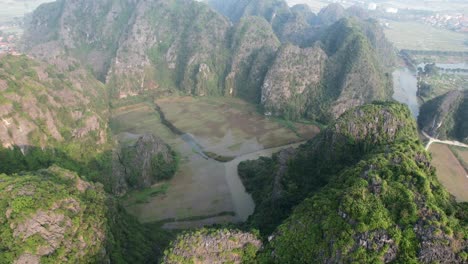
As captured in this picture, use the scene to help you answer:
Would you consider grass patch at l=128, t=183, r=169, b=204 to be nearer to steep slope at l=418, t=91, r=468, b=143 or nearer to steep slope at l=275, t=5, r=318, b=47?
steep slope at l=418, t=91, r=468, b=143

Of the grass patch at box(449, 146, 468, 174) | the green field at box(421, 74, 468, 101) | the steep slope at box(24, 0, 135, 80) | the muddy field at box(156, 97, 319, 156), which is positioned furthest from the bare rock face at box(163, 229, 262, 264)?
the green field at box(421, 74, 468, 101)

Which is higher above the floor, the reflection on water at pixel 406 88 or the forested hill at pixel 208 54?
the forested hill at pixel 208 54

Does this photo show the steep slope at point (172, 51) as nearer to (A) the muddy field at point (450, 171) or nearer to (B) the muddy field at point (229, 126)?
(B) the muddy field at point (229, 126)

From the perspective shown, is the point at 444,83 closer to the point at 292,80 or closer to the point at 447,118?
the point at 447,118

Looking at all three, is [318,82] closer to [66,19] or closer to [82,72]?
[82,72]

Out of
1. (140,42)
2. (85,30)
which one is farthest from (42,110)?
(85,30)

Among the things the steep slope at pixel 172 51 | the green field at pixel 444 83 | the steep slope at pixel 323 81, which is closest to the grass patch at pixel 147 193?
the steep slope at pixel 323 81
